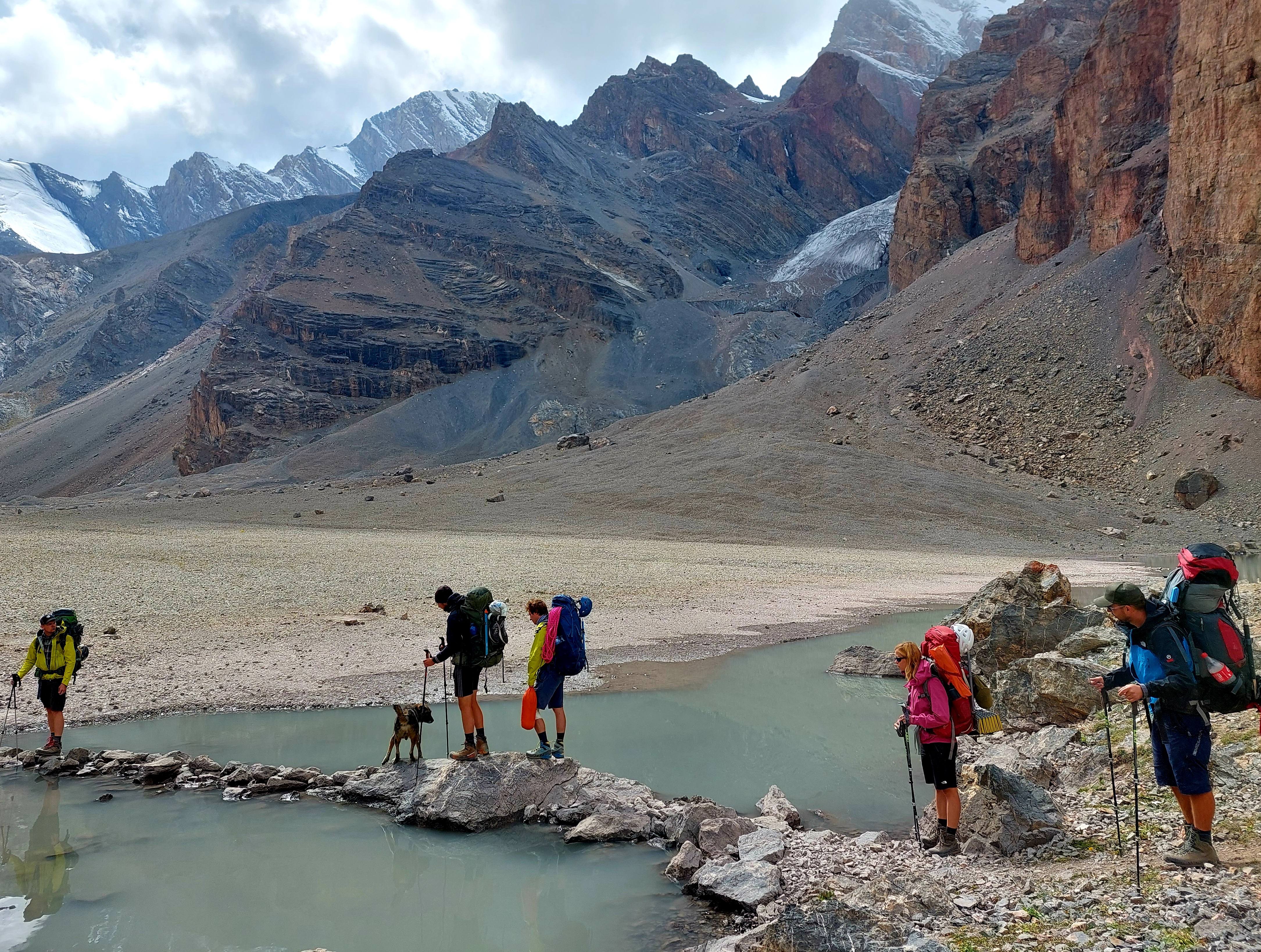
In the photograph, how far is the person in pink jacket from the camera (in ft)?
21.7

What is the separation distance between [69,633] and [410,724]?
4431mm

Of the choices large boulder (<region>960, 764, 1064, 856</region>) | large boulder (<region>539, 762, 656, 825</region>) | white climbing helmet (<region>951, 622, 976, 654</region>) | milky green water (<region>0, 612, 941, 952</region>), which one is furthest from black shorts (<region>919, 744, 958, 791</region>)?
large boulder (<region>539, 762, 656, 825</region>)

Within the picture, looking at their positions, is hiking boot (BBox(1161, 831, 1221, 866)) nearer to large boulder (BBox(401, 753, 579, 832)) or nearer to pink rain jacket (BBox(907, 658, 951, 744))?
pink rain jacket (BBox(907, 658, 951, 744))

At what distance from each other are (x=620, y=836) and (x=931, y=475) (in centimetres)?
4817

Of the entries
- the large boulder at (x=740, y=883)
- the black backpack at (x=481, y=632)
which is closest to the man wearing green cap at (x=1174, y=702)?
the large boulder at (x=740, y=883)

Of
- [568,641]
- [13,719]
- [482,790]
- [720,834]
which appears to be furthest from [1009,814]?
[13,719]

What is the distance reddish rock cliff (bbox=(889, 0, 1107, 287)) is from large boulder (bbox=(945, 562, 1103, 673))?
270ft

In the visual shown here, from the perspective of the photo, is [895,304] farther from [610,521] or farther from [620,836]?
[620,836]

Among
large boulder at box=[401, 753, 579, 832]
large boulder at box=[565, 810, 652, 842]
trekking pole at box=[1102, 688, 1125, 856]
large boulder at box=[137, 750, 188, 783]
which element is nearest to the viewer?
trekking pole at box=[1102, 688, 1125, 856]

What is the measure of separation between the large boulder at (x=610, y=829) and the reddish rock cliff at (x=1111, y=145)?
2839 inches

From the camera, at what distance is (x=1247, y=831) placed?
5.95m

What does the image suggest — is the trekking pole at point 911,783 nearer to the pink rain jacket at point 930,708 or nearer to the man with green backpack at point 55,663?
the pink rain jacket at point 930,708

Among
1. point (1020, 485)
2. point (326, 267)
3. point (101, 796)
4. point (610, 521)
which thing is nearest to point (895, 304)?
point (1020, 485)

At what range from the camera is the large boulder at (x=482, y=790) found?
26.4 ft
